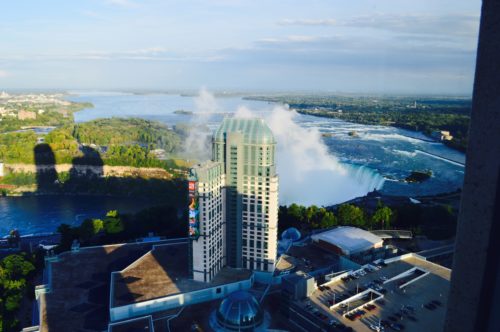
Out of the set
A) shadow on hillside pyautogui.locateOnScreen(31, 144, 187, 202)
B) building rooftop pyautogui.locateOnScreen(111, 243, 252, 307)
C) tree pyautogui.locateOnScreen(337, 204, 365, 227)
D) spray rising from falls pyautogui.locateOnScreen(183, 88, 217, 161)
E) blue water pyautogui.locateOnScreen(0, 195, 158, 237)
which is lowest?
blue water pyautogui.locateOnScreen(0, 195, 158, 237)

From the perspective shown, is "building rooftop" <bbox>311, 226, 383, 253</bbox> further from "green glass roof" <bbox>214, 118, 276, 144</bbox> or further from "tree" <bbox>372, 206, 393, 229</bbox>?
"green glass roof" <bbox>214, 118, 276, 144</bbox>

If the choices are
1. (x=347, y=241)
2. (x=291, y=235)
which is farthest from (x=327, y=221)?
(x=347, y=241)

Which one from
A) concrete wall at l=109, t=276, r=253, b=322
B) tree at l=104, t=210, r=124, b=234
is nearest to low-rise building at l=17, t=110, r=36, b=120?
tree at l=104, t=210, r=124, b=234

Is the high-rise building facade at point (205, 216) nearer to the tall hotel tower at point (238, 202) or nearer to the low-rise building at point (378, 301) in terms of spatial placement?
the tall hotel tower at point (238, 202)

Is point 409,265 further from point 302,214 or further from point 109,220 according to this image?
point 109,220

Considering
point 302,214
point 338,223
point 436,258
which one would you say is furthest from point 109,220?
point 436,258

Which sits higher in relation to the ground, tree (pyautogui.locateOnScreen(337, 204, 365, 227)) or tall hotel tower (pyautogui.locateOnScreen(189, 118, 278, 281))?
tall hotel tower (pyautogui.locateOnScreen(189, 118, 278, 281))
